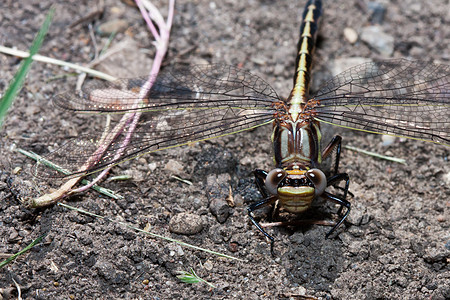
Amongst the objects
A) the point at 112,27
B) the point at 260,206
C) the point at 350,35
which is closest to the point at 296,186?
the point at 260,206

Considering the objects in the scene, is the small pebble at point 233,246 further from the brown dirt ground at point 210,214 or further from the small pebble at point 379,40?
the small pebble at point 379,40

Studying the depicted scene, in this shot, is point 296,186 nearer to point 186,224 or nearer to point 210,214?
point 210,214

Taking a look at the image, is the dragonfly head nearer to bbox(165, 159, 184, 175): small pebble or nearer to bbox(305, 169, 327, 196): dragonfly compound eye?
bbox(305, 169, 327, 196): dragonfly compound eye

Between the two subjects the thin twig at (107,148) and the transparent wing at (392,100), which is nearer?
the thin twig at (107,148)

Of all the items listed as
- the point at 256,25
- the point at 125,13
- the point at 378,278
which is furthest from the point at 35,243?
the point at 256,25

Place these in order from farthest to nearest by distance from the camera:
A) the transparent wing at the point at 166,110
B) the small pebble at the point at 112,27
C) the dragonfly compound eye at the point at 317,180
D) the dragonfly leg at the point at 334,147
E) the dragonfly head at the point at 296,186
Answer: the small pebble at the point at 112,27
the dragonfly leg at the point at 334,147
the transparent wing at the point at 166,110
the dragonfly compound eye at the point at 317,180
the dragonfly head at the point at 296,186

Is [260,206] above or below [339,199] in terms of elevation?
below

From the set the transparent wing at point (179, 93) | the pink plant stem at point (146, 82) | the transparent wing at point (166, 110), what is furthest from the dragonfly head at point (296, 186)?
the pink plant stem at point (146, 82)

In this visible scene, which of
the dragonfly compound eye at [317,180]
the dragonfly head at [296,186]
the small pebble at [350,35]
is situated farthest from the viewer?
the small pebble at [350,35]
